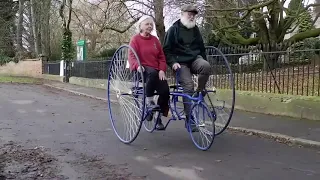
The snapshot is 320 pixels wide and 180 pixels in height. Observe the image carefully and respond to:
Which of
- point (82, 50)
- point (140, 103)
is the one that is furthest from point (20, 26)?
point (140, 103)

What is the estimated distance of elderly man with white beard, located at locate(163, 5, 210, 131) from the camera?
6762mm

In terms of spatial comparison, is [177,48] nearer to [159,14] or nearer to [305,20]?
[159,14]

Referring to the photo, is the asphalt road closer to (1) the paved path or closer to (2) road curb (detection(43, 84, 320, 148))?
(2) road curb (detection(43, 84, 320, 148))

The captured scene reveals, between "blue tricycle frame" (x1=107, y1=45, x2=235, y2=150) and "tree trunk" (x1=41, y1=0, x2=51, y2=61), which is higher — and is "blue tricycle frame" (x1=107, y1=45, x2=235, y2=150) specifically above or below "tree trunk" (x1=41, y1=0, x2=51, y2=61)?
below

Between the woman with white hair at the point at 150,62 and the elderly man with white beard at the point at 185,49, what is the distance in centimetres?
19

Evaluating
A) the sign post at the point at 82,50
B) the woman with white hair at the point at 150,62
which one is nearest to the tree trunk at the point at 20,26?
the sign post at the point at 82,50

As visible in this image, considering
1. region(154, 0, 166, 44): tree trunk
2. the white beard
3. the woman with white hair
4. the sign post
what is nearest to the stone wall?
the sign post

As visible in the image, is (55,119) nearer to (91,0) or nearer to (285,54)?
(285,54)

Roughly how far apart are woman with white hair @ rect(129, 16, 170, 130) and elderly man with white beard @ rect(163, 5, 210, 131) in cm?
19

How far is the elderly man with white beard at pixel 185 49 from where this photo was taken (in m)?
6.76

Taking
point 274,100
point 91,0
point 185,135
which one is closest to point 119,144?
point 185,135

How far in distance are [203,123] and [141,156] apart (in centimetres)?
99

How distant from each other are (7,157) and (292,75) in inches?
254

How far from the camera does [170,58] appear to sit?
6902mm
